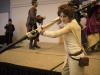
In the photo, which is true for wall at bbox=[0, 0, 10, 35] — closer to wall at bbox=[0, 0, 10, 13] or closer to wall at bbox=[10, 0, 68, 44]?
wall at bbox=[0, 0, 10, 13]

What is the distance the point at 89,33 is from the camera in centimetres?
249

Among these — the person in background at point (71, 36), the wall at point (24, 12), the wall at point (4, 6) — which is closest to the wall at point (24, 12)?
the wall at point (24, 12)

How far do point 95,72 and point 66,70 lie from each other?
0.45m

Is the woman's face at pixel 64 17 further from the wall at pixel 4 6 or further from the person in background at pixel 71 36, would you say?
the wall at pixel 4 6

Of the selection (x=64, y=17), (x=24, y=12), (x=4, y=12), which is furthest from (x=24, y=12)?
(x=64, y=17)

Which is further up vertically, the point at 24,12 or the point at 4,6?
the point at 4,6

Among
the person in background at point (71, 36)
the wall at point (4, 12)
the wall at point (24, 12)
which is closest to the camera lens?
the person in background at point (71, 36)

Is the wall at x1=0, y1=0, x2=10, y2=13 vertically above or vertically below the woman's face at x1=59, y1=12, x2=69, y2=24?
above

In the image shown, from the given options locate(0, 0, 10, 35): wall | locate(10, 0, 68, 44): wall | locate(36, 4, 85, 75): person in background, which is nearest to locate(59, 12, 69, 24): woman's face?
locate(36, 4, 85, 75): person in background

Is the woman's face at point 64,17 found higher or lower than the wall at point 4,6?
lower

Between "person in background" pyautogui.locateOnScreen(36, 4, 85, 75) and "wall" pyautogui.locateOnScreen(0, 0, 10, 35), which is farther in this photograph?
"wall" pyautogui.locateOnScreen(0, 0, 10, 35)

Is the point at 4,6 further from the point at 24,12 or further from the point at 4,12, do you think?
the point at 24,12

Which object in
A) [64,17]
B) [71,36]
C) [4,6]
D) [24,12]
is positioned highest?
[4,6]

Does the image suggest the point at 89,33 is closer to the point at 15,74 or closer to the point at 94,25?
the point at 94,25
